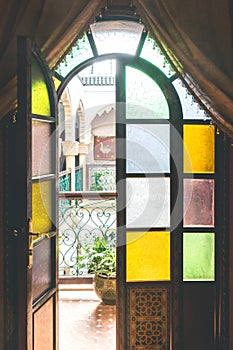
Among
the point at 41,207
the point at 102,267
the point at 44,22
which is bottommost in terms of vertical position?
the point at 102,267

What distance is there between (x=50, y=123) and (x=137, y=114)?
29.5 inches

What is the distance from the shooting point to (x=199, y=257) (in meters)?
3.79

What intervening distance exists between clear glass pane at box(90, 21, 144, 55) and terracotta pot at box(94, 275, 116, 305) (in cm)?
224

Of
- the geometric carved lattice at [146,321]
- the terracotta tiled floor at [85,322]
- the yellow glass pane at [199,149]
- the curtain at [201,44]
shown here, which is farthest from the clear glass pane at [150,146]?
the terracotta tiled floor at [85,322]

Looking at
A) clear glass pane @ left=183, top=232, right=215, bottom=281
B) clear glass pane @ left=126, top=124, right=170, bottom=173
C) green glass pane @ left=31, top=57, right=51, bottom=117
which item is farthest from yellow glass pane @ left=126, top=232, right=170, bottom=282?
green glass pane @ left=31, top=57, right=51, bottom=117

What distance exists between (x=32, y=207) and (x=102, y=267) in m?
2.36

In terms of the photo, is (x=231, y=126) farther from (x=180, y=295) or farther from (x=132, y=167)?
(x=180, y=295)

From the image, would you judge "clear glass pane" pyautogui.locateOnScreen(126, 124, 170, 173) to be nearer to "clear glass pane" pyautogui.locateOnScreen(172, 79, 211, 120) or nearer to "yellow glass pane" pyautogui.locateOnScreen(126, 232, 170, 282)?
"clear glass pane" pyautogui.locateOnScreen(172, 79, 211, 120)

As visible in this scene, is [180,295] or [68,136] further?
[68,136]

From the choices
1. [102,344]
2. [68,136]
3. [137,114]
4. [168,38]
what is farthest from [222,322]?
[68,136]

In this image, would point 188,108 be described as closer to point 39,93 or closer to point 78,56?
point 78,56

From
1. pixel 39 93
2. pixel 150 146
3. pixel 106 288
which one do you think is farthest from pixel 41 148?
pixel 106 288

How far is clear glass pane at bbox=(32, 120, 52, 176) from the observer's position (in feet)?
9.94

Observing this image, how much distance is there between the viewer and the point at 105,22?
3.74 meters
